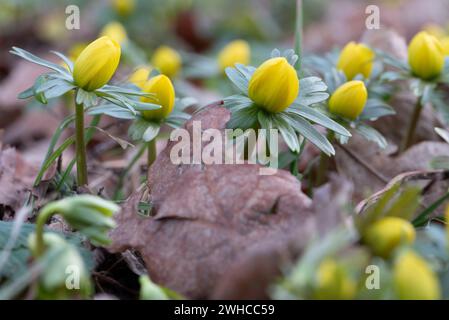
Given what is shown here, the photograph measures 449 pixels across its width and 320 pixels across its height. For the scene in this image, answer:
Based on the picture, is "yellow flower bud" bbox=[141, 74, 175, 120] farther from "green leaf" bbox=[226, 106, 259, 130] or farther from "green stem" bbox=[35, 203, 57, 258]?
"green stem" bbox=[35, 203, 57, 258]

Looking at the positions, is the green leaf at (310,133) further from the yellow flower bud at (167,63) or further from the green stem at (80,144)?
the yellow flower bud at (167,63)

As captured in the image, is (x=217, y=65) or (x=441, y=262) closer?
(x=441, y=262)

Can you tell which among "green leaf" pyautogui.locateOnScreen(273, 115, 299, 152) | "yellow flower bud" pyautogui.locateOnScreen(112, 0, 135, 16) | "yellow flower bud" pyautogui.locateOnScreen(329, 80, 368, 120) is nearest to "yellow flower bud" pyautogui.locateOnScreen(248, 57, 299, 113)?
"green leaf" pyautogui.locateOnScreen(273, 115, 299, 152)

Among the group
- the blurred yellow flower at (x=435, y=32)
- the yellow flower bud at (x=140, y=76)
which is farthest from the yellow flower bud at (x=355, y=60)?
the blurred yellow flower at (x=435, y=32)

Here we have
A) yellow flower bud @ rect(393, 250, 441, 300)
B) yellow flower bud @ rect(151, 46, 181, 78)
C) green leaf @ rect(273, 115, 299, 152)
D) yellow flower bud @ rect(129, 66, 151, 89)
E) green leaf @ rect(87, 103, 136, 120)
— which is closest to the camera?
yellow flower bud @ rect(393, 250, 441, 300)
